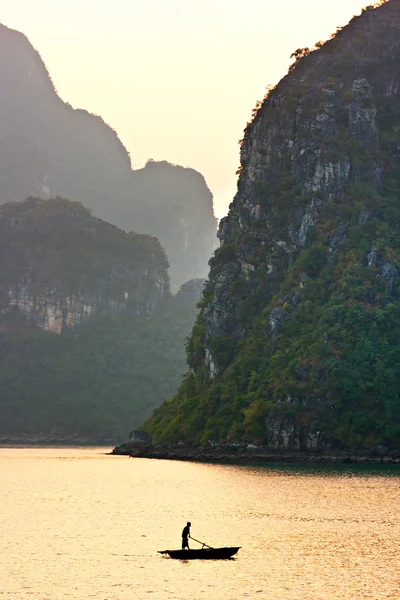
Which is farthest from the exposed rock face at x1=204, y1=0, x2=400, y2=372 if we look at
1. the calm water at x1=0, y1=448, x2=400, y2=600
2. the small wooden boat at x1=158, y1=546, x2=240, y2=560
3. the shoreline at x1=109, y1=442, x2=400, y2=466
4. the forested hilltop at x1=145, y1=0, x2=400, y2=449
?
the small wooden boat at x1=158, y1=546, x2=240, y2=560

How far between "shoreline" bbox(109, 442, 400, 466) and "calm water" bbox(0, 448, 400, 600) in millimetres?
12558

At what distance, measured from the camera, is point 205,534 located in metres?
69.9

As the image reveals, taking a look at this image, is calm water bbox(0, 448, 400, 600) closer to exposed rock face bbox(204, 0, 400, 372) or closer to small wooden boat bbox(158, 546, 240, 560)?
small wooden boat bbox(158, 546, 240, 560)

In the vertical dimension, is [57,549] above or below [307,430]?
below

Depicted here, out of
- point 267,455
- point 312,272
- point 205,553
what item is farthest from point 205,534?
point 312,272

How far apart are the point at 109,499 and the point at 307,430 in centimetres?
4466

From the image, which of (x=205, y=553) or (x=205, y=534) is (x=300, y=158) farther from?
(x=205, y=553)

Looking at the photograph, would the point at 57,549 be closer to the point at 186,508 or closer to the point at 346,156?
the point at 186,508

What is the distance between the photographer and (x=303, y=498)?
87.9 m

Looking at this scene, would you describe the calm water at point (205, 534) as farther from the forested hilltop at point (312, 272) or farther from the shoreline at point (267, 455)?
the forested hilltop at point (312, 272)

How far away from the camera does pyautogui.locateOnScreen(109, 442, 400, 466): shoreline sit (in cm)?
12594

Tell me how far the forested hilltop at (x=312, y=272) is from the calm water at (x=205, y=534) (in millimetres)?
22509

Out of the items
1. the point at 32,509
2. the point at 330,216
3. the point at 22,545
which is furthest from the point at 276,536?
the point at 330,216

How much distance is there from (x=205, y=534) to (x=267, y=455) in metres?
65.0
